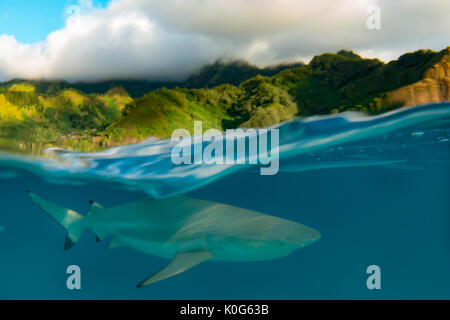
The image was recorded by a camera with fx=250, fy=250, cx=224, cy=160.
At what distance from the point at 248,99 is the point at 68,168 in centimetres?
759

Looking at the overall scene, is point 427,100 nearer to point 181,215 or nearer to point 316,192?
point 181,215

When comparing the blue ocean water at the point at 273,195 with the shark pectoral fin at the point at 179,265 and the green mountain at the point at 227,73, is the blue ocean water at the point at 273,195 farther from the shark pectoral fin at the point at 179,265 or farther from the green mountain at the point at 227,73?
the shark pectoral fin at the point at 179,265

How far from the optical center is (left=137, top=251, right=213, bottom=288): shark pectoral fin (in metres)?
3.13

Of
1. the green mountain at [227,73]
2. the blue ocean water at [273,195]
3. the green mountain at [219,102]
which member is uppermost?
the green mountain at [227,73]

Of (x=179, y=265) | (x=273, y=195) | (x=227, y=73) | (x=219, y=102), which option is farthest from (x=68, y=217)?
(x=273, y=195)

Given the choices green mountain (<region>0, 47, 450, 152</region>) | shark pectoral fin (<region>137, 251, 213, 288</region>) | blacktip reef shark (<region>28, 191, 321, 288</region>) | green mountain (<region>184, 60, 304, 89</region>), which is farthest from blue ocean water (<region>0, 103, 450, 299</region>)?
shark pectoral fin (<region>137, 251, 213, 288</region>)

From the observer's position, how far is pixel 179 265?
3.53 meters

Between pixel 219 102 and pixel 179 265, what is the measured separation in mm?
4556

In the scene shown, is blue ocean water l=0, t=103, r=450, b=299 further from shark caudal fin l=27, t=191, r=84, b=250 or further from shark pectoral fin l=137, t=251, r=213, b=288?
shark pectoral fin l=137, t=251, r=213, b=288

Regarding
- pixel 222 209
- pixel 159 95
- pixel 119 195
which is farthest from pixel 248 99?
pixel 119 195

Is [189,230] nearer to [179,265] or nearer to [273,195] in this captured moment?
[179,265]

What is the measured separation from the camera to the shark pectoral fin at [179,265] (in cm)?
313

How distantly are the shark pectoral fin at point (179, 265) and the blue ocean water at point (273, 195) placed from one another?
3.80 meters

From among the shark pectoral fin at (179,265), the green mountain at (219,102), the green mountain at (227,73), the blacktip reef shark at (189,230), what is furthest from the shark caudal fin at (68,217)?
the green mountain at (227,73)
